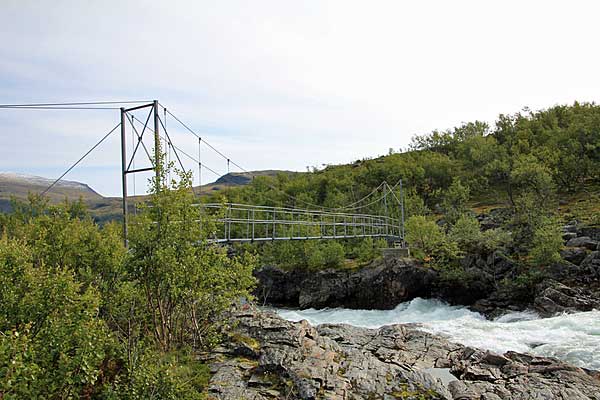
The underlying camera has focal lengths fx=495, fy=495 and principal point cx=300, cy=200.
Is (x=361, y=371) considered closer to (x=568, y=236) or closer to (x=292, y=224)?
(x=292, y=224)

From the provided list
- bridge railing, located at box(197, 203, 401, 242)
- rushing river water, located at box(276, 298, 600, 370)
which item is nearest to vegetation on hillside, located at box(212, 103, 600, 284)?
bridge railing, located at box(197, 203, 401, 242)

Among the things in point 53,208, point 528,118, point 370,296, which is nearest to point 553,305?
point 370,296

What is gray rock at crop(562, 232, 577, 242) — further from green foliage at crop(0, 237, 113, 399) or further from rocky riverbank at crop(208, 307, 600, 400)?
green foliage at crop(0, 237, 113, 399)

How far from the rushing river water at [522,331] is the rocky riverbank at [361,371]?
215 centimetres

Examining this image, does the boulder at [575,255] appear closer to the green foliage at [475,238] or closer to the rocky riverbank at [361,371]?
the green foliage at [475,238]

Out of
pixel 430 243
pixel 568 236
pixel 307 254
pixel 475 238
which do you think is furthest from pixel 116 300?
pixel 568 236

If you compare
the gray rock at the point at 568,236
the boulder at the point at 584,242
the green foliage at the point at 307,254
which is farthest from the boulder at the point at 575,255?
the green foliage at the point at 307,254

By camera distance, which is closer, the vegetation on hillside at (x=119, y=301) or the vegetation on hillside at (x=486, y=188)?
the vegetation on hillside at (x=119, y=301)

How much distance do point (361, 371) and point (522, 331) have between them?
1158 cm

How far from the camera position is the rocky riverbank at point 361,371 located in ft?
37.1

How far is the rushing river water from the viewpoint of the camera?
58.0 ft

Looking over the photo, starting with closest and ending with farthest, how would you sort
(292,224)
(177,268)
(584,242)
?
(177,268)
(292,224)
(584,242)

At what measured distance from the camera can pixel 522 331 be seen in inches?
832

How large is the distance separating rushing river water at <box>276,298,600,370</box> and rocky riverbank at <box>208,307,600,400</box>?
7.07 feet
